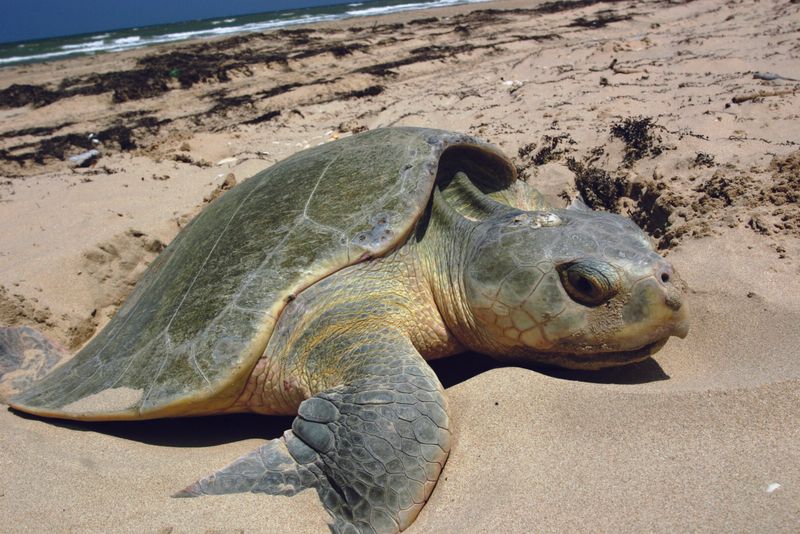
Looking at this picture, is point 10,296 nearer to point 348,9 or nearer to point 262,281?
point 262,281

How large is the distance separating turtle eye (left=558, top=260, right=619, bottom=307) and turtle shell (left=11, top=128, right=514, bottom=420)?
21.3 inches

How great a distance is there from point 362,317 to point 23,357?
1731 millimetres

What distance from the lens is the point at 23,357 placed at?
2461 mm

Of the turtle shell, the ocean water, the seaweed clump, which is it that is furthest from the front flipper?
the ocean water

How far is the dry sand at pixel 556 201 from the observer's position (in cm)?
125

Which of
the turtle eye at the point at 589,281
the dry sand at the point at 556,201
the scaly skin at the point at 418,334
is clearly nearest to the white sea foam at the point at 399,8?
the dry sand at the point at 556,201

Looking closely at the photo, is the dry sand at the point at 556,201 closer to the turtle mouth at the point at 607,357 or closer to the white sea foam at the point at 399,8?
the turtle mouth at the point at 607,357

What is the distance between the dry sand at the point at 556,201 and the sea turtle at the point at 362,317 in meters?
0.11

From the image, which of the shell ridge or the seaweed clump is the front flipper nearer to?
the shell ridge

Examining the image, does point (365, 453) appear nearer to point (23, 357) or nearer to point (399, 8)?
point (23, 357)

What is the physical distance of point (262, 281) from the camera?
176 cm

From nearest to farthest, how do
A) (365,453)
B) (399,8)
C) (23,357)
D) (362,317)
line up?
(365,453), (362,317), (23,357), (399,8)

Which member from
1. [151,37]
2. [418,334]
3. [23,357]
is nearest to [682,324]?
[418,334]

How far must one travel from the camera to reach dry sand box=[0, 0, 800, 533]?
1245mm
